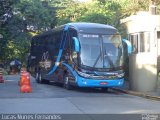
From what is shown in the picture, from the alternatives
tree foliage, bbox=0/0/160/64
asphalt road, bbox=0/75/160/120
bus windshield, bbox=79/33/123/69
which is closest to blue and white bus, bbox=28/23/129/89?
bus windshield, bbox=79/33/123/69

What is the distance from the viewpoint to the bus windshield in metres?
22.8

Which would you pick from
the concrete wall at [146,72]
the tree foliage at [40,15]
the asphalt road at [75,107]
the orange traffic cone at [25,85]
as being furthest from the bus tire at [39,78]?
the tree foliage at [40,15]

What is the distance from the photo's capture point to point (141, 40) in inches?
933

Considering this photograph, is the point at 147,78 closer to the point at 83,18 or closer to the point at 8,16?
the point at 8,16

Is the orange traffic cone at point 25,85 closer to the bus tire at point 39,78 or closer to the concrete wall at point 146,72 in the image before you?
the concrete wall at point 146,72

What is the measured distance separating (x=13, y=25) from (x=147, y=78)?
28.5 m

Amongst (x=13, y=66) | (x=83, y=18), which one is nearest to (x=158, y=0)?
(x=83, y=18)

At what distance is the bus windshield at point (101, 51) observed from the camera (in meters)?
22.8

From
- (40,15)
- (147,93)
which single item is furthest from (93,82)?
(40,15)

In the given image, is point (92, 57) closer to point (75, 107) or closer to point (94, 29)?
point (94, 29)

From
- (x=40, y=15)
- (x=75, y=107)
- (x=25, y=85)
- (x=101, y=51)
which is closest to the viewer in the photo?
(x=75, y=107)

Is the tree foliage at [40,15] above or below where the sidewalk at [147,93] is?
above

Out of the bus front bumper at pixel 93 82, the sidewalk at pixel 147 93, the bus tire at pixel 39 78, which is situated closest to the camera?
the sidewalk at pixel 147 93

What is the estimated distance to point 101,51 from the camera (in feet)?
75.2
